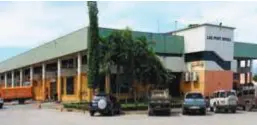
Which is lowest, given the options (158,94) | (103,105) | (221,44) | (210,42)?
(103,105)

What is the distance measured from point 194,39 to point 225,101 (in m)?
14.4

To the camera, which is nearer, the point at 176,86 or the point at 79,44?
the point at 79,44

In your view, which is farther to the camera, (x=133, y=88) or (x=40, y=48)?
(x=40, y=48)

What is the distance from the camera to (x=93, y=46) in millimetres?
43531

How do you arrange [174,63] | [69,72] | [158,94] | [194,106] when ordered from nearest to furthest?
[194,106] < [158,94] < [174,63] < [69,72]

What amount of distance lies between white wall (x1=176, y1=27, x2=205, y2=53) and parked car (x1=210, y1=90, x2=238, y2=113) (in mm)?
11207

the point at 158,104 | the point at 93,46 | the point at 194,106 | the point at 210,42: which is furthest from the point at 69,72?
the point at 194,106

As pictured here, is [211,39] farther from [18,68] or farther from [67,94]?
[18,68]

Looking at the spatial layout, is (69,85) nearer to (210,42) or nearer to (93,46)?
(93,46)

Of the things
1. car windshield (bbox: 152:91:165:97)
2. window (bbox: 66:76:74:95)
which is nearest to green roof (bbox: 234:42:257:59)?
window (bbox: 66:76:74:95)

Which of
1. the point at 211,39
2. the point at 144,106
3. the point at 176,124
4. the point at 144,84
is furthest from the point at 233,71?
the point at 176,124

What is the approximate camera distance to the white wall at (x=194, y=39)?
49969 millimetres

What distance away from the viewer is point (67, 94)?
56.8m

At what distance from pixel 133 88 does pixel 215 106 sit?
887cm
